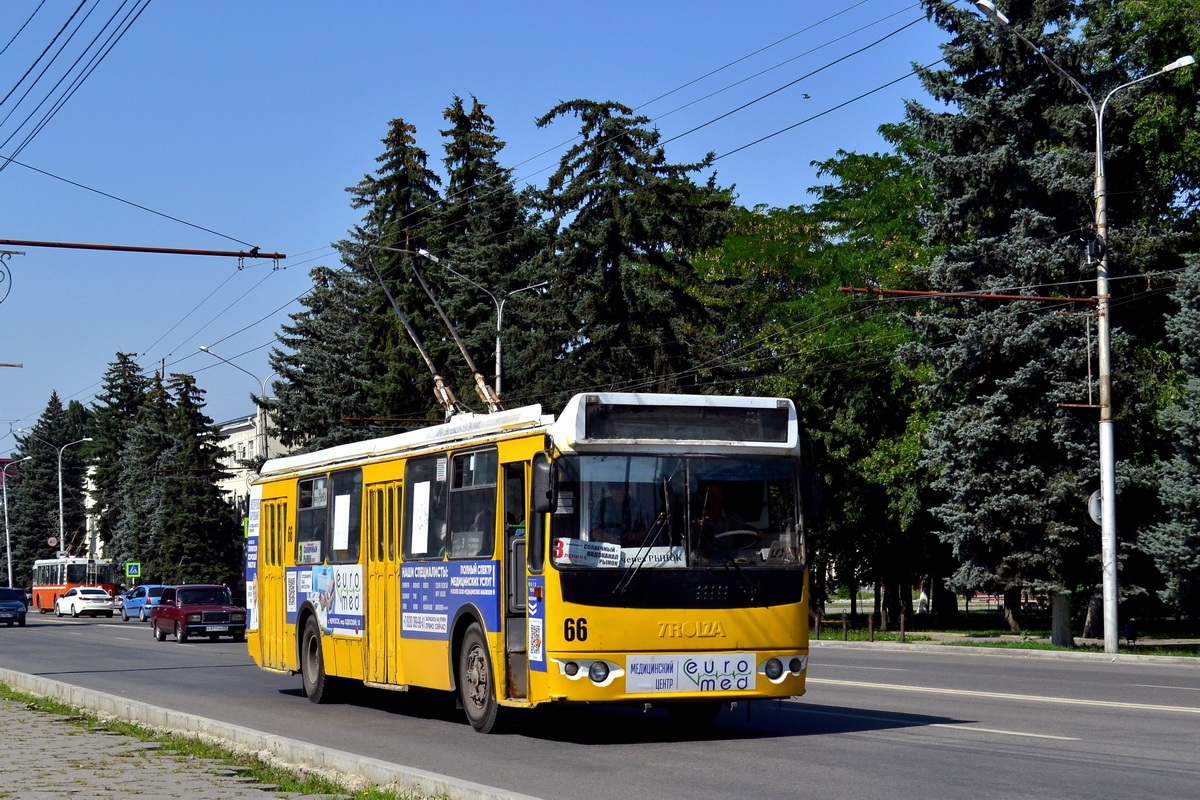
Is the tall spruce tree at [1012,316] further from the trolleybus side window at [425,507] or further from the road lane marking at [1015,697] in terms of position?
the trolleybus side window at [425,507]

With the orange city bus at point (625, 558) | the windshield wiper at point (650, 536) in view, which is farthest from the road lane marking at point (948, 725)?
the windshield wiper at point (650, 536)

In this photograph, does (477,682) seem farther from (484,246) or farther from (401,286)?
(401,286)

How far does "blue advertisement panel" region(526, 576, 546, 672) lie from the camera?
1305 cm

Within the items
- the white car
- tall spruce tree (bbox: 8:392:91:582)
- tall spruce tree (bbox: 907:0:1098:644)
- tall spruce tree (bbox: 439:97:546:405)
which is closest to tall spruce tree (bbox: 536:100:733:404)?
tall spruce tree (bbox: 439:97:546:405)

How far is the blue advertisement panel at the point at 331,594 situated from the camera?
17578 millimetres

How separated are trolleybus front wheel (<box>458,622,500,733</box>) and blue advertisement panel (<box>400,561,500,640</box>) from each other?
0.28 metres

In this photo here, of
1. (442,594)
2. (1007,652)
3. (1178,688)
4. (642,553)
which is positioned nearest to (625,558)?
(642,553)

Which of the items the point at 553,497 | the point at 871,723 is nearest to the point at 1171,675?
the point at 871,723

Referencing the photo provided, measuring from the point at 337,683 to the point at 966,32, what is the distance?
22.6 m

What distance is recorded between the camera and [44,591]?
88.6 metres

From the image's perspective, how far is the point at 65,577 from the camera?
283 ft

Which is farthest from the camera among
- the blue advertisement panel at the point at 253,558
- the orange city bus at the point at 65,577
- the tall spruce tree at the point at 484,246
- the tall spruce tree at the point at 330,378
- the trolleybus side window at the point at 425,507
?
the orange city bus at the point at 65,577

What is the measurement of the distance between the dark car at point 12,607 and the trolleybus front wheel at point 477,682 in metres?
46.4

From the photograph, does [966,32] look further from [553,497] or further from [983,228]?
[553,497]
